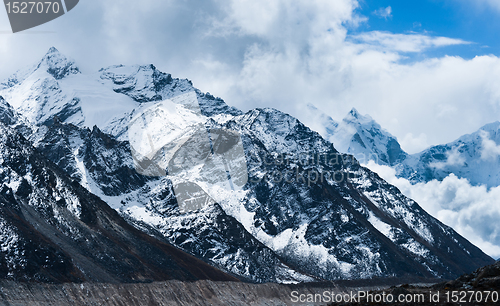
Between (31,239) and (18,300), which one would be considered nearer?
(18,300)

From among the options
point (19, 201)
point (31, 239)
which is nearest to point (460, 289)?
point (31, 239)

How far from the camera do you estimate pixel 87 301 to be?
537 ft

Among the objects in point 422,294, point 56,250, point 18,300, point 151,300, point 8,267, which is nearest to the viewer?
point 422,294

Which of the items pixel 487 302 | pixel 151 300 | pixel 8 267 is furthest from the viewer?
pixel 151 300

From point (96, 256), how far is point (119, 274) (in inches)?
427

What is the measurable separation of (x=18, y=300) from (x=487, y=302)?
117 m

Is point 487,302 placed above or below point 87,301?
above

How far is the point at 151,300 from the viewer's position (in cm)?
19088

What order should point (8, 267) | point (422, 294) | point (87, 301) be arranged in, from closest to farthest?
point (422, 294), point (8, 267), point (87, 301)

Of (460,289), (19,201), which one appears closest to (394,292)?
(460,289)

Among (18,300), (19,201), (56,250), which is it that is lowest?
(18,300)

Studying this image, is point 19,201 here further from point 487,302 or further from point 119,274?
point 487,302

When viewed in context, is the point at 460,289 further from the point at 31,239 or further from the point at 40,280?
the point at 31,239

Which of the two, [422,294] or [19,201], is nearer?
[422,294]
